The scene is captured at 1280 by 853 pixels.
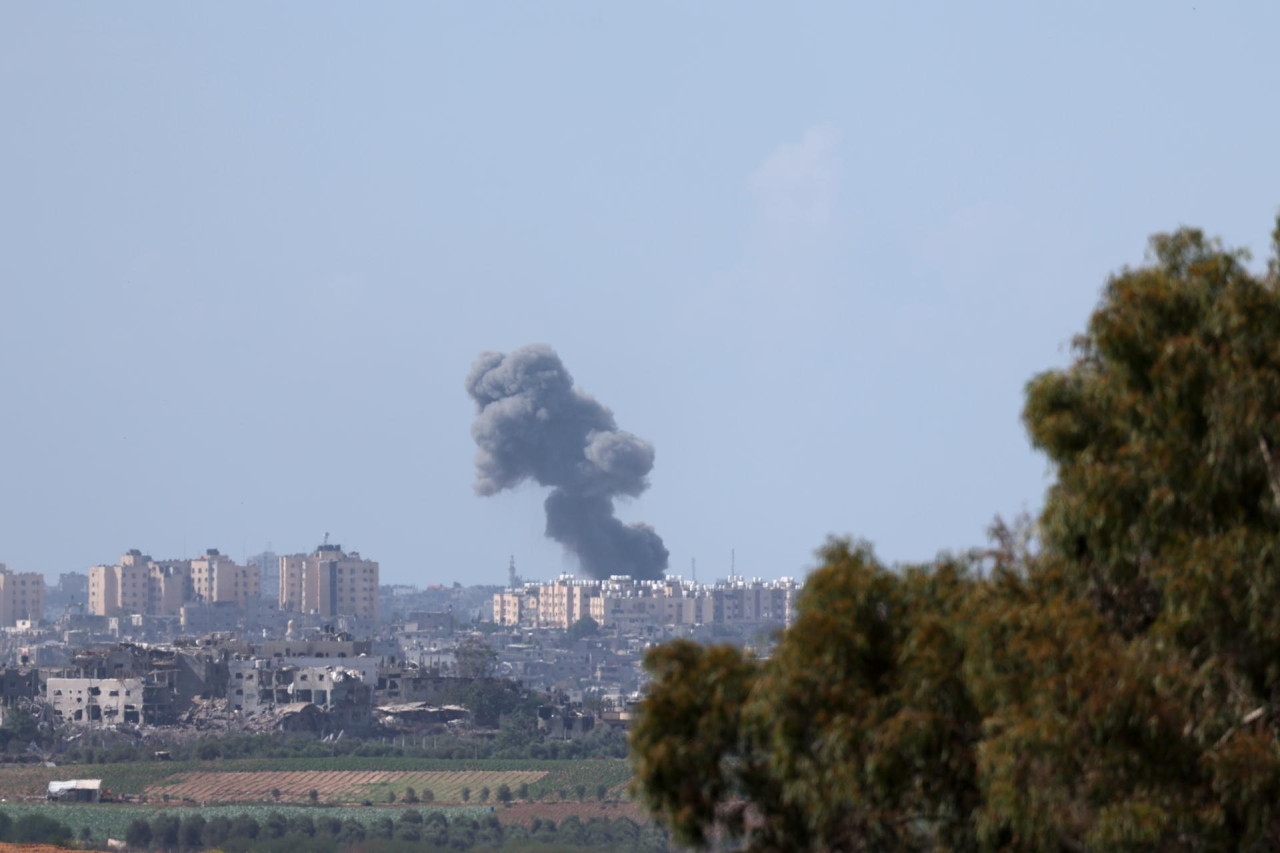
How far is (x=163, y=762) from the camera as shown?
9625 centimetres

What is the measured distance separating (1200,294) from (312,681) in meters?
107

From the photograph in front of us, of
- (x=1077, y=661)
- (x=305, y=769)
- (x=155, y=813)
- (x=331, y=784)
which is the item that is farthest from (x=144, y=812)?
(x=1077, y=661)

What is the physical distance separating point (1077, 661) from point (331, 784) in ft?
263

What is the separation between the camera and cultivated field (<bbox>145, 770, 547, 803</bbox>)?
87.3 m

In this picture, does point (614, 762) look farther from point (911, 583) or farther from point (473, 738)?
point (911, 583)

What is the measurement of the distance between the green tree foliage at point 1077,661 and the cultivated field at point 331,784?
73.3 meters

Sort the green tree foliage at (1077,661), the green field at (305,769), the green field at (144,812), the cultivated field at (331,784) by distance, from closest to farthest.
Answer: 1. the green tree foliage at (1077,661)
2. the green field at (144,812)
3. the cultivated field at (331,784)
4. the green field at (305,769)

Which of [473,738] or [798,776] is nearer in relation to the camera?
[798,776]

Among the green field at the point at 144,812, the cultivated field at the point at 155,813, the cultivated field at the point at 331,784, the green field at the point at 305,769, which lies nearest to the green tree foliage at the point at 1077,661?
the cultivated field at the point at 155,813

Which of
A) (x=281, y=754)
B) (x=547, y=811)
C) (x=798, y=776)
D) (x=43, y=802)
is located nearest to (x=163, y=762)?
(x=281, y=754)

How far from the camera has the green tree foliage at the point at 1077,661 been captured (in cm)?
1388

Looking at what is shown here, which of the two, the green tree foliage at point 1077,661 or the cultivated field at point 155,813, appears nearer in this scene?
the green tree foliage at point 1077,661

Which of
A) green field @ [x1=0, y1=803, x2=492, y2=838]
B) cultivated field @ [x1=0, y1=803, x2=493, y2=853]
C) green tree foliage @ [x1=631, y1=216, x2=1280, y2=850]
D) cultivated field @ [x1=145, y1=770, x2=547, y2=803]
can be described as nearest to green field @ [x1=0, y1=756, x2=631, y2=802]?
cultivated field @ [x1=145, y1=770, x2=547, y2=803]

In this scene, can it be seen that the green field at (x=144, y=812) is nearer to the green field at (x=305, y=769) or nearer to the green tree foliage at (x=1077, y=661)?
the green field at (x=305, y=769)
